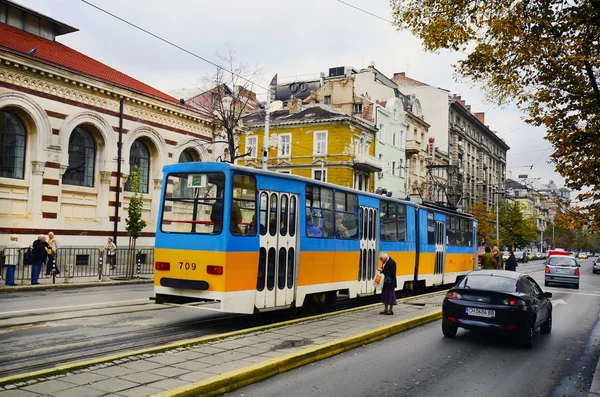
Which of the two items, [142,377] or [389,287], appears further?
[389,287]

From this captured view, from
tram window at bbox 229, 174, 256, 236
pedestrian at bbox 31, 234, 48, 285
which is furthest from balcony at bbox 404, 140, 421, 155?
tram window at bbox 229, 174, 256, 236

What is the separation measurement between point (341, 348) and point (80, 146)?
21333 millimetres

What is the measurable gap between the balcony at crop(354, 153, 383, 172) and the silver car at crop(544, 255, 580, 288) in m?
20.1

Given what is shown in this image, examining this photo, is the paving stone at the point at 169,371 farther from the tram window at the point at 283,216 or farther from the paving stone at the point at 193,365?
the tram window at the point at 283,216

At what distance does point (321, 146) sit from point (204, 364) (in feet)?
135

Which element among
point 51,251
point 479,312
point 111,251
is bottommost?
point 479,312

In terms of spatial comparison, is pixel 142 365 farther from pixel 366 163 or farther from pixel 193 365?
pixel 366 163

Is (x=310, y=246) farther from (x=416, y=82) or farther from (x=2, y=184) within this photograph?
(x=416, y=82)

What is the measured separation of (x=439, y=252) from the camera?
22438mm

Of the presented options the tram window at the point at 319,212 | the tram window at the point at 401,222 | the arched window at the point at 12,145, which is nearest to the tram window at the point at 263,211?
the tram window at the point at 319,212

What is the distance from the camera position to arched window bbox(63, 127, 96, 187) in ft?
85.5

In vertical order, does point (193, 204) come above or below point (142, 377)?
above

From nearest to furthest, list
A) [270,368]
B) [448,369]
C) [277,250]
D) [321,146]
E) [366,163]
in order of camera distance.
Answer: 1. [270,368]
2. [448,369]
3. [277,250]
4. [366,163]
5. [321,146]

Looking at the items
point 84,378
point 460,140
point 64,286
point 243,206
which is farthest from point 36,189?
point 460,140
